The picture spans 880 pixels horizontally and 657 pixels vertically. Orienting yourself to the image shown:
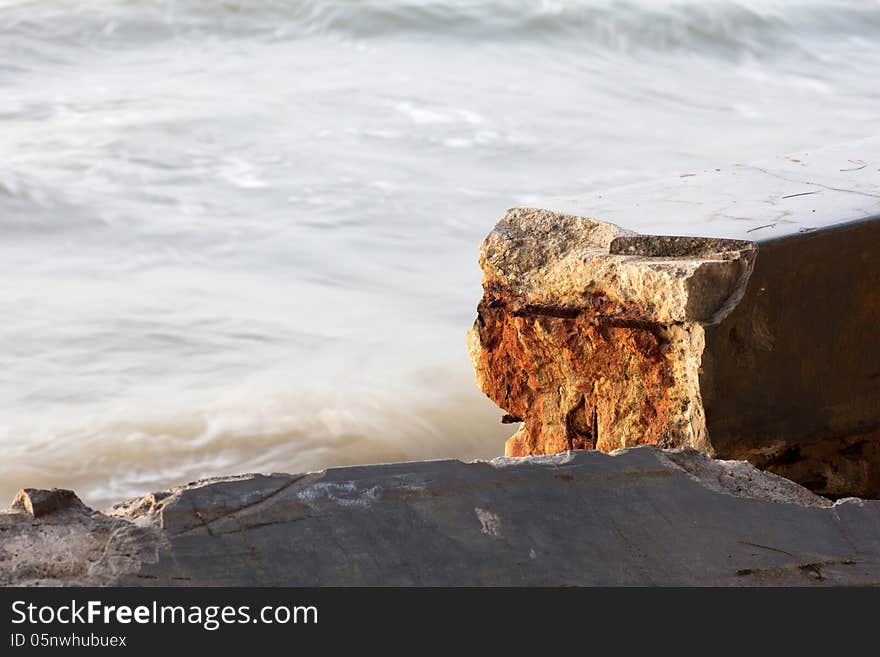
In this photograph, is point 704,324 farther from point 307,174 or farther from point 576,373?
point 307,174

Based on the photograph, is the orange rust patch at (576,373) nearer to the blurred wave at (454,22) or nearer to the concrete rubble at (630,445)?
the concrete rubble at (630,445)

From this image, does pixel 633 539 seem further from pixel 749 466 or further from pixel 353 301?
pixel 353 301

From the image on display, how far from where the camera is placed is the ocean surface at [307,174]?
4301mm

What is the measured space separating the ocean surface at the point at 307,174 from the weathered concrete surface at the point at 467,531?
85.5 inches

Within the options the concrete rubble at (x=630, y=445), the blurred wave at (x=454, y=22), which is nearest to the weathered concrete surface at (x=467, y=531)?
the concrete rubble at (x=630, y=445)

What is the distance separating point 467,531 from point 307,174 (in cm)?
567

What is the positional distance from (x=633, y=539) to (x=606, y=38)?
8724 millimetres

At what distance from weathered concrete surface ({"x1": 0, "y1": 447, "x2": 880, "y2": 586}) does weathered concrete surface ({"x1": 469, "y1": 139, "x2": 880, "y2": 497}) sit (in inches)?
13.8

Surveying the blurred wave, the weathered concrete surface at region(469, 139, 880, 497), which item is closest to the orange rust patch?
the weathered concrete surface at region(469, 139, 880, 497)

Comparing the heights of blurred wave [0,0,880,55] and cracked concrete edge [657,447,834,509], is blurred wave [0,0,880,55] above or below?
above

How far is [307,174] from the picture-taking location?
23.5 feet

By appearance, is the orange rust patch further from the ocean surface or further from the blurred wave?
the blurred wave

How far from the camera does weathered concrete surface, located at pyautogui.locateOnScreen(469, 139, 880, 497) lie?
222 cm

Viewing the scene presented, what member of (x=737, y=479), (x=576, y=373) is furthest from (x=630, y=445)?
(x=737, y=479)
